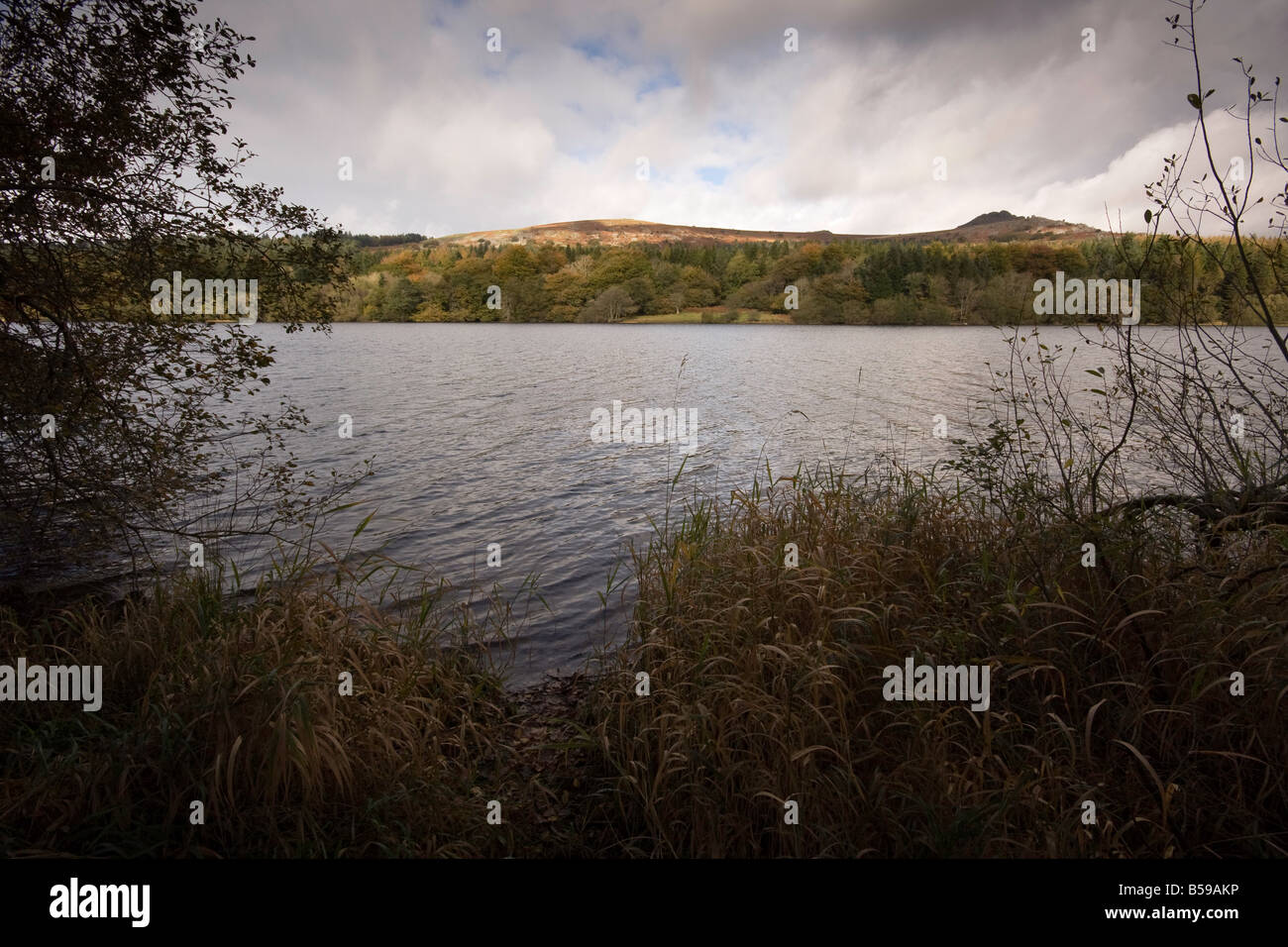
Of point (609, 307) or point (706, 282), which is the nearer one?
point (609, 307)

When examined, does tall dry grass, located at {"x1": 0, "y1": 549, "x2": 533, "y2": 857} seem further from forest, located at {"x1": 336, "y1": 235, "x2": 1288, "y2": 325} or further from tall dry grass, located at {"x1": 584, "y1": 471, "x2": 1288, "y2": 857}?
forest, located at {"x1": 336, "y1": 235, "x2": 1288, "y2": 325}

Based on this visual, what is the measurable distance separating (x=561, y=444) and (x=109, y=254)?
41.8ft

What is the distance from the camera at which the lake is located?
386 inches

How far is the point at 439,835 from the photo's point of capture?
376 cm

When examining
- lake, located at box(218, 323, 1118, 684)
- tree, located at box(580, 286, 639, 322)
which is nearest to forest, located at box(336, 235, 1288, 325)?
tree, located at box(580, 286, 639, 322)

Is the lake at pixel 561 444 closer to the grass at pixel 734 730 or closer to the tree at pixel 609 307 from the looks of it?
the grass at pixel 734 730

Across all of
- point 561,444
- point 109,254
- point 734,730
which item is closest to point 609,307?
point 561,444

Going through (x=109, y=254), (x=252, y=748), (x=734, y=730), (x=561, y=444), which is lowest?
(x=734, y=730)

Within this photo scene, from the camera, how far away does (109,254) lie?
6.45 m

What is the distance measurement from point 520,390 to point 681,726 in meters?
26.6

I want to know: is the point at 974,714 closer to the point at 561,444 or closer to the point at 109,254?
the point at 109,254

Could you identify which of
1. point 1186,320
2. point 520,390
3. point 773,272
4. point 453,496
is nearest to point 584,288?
point 773,272

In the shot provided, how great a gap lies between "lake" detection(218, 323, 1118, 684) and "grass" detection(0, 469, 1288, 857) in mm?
2012
